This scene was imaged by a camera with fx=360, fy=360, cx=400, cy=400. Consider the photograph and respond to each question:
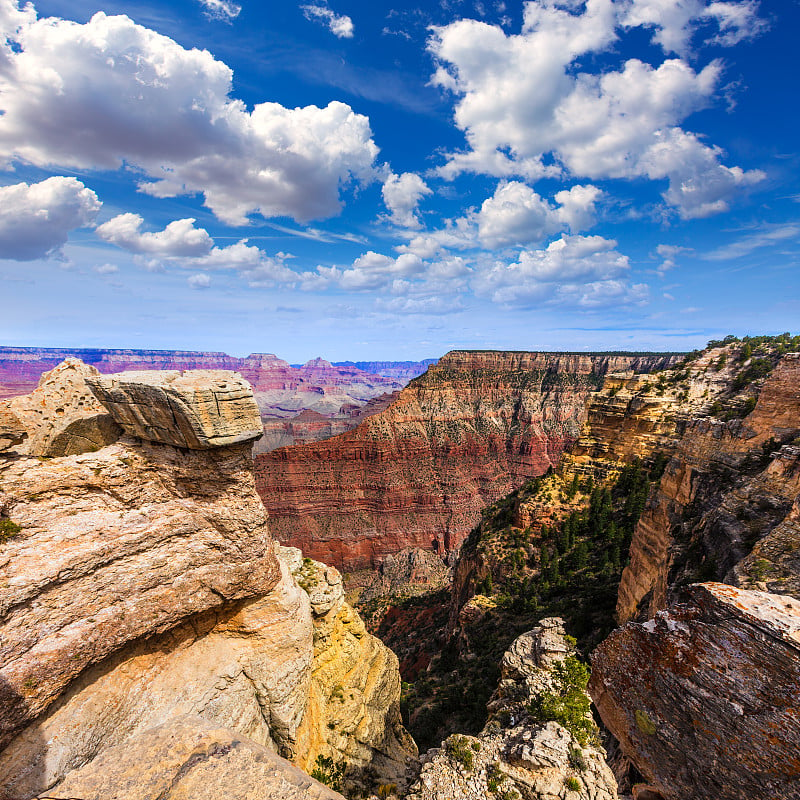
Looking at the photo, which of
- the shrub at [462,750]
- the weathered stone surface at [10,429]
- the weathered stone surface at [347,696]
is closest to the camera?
the weathered stone surface at [10,429]

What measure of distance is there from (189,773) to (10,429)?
10466 mm

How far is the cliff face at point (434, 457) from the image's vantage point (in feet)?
288

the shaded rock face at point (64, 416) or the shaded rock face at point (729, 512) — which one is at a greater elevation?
the shaded rock face at point (64, 416)

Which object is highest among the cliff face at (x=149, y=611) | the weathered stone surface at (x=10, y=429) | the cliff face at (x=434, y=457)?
the weathered stone surface at (x=10, y=429)

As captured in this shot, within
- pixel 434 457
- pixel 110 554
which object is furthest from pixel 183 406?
pixel 434 457

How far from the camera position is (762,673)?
4.57 m

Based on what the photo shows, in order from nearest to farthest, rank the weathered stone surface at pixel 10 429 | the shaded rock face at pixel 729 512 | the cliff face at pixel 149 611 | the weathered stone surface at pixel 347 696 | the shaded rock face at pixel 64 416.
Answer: the cliff face at pixel 149 611 → the shaded rock face at pixel 729 512 → the weathered stone surface at pixel 10 429 → the shaded rock face at pixel 64 416 → the weathered stone surface at pixel 347 696

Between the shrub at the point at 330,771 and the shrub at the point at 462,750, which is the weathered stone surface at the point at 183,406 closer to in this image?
the shrub at the point at 462,750

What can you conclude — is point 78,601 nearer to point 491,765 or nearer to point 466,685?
point 491,765

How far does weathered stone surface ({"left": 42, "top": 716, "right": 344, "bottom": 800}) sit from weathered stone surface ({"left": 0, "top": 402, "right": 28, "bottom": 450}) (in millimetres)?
9060

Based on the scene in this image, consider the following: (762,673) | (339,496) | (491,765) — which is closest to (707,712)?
(762,673)

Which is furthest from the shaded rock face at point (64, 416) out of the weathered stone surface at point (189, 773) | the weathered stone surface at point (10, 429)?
the weathered stone surface at point (189, 773)

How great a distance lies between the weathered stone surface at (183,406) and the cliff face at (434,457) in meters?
80.2

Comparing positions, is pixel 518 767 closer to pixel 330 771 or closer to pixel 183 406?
pixel 330 771
